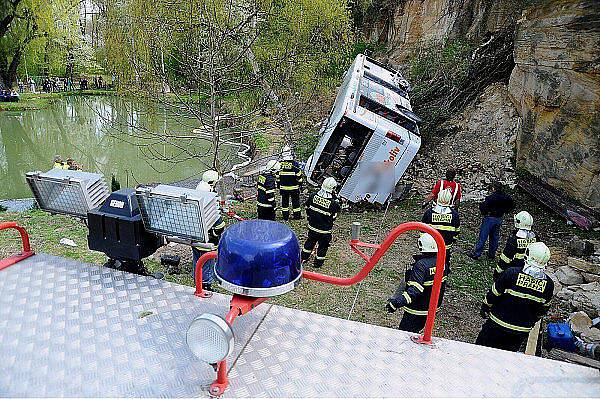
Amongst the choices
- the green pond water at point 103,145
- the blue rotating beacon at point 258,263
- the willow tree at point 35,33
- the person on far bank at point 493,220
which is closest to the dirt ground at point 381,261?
the person on far bank at point 493,220

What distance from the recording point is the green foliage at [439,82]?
11.2m

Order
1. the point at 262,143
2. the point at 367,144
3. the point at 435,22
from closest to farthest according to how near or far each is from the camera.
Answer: the point at 367,144 < the point at 262,143 < the point at 435,22

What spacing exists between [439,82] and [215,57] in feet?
25.6

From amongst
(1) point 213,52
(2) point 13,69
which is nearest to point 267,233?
(1) point 213,52

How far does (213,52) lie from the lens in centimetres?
626

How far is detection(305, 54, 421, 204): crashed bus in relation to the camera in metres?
7.91

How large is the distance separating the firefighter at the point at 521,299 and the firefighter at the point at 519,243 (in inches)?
54.3

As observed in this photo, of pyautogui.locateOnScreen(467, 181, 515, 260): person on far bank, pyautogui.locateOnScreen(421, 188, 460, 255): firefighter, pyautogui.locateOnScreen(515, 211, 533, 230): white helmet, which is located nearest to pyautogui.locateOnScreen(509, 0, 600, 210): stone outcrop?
pyautogui.locateOnScreen(467, 181, 515, 260): person on far bank

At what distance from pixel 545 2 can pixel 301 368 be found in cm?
822

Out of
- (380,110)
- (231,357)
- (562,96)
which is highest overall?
(562,96)

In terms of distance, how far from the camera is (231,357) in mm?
1910

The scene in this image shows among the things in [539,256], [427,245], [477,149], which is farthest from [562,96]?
[427,245]

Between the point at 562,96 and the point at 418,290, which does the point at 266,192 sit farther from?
the point at 562,96

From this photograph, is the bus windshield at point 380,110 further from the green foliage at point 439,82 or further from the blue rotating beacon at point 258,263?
the blue rotating beacon at point 258,263
